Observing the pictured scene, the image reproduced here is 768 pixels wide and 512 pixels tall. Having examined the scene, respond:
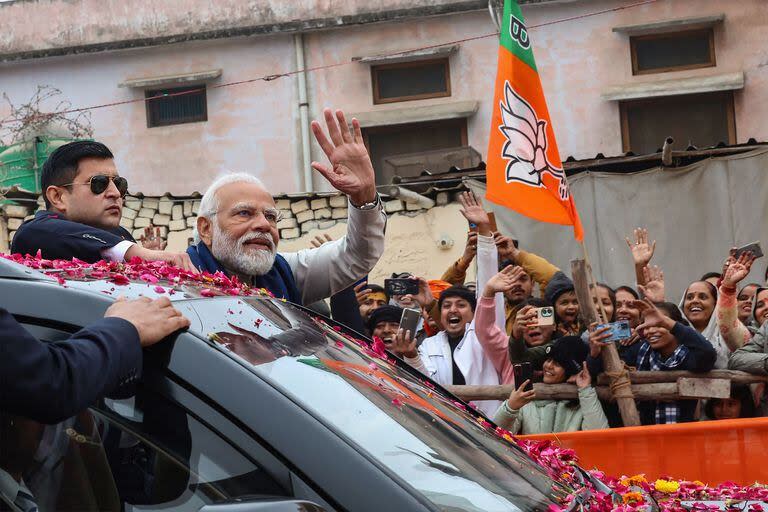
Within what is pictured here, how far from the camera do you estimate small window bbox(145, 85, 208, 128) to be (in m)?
19.5

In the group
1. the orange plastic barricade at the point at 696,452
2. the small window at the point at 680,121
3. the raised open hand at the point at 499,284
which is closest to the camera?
the orange plastic barricade at the point at 696,452

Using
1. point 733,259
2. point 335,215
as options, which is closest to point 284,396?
point 733,259

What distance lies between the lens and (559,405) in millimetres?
6668

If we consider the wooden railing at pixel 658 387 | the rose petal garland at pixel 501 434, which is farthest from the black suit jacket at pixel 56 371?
the wooden railing at pixel 658 387

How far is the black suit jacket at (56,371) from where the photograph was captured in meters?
2.14

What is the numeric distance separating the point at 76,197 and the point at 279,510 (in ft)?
7.62

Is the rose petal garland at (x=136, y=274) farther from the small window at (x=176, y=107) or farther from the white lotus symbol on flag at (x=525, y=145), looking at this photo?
the small window at (x=176, y=107)

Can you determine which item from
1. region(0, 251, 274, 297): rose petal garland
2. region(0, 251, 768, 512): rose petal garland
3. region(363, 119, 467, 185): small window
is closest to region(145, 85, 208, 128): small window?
region(363, 119, 467, 185): small window

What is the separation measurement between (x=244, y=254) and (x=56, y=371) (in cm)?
221

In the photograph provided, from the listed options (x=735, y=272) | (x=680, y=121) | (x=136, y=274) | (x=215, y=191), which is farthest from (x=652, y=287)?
(x=680, y=121)

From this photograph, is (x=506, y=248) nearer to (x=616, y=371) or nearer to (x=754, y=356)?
(x=616, y=371)

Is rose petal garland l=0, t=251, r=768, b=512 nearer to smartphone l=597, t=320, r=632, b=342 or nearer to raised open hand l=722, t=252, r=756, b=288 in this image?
smartphone l=597, t=320, r=632, b=342

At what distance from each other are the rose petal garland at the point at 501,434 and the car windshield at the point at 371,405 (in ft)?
0.20

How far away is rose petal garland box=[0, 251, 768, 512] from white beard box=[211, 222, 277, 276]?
36.8 inches
